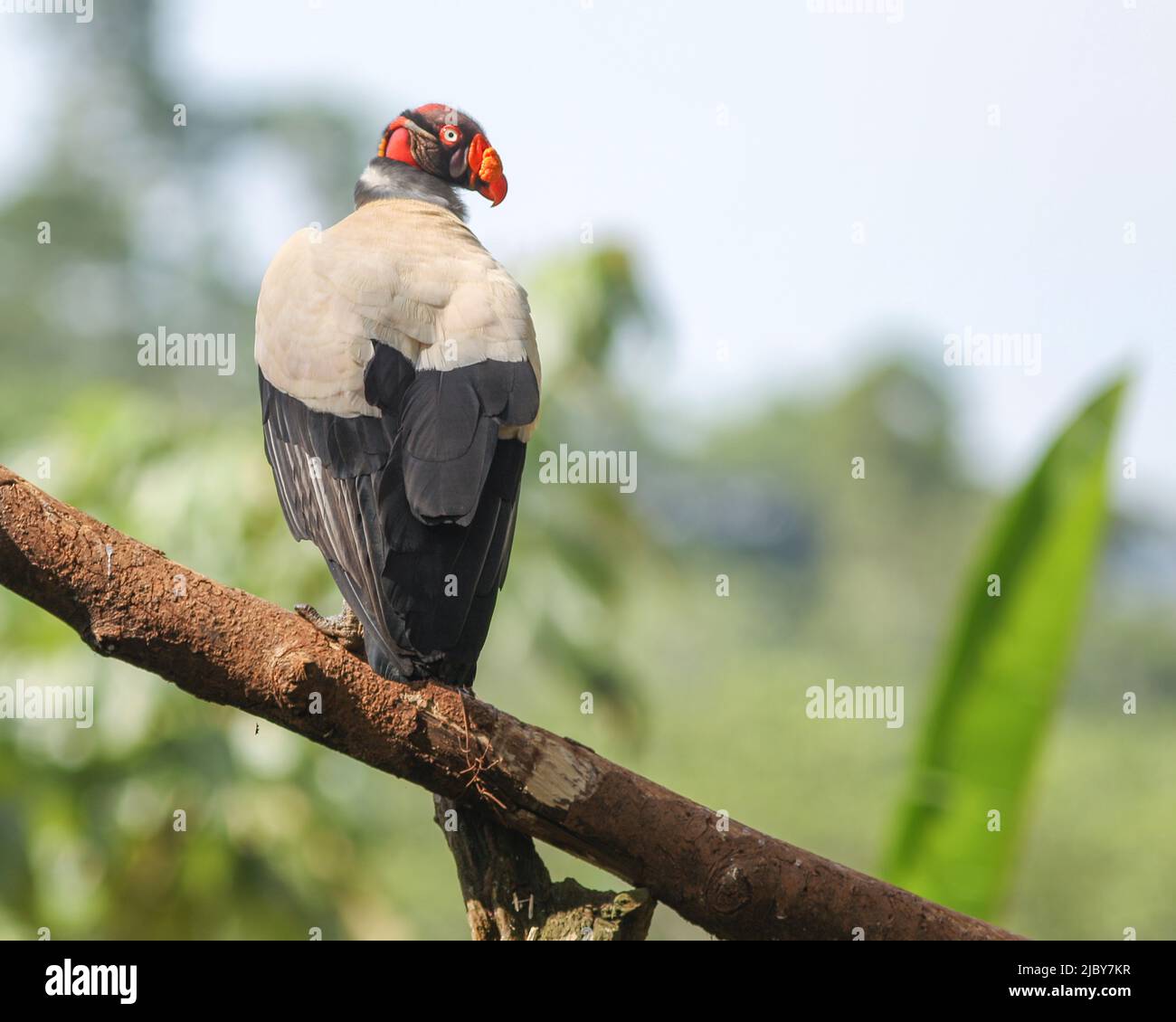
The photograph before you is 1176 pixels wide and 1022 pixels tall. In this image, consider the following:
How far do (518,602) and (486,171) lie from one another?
172cm

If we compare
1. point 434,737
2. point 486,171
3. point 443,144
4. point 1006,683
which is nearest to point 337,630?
point 434,737

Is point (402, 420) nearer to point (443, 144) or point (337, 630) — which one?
point (337, 630)

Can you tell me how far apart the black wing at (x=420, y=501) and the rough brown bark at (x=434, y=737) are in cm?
12

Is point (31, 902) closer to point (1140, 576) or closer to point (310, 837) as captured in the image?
point (310, 837)

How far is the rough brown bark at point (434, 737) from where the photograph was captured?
2.23 m

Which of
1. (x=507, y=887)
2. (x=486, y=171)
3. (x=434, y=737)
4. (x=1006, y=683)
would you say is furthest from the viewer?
(x=1006, y=683)

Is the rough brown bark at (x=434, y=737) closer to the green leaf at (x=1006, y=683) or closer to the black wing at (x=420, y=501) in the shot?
the black wing at (x=420, y=501)

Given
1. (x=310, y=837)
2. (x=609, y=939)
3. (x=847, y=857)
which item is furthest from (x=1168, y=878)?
(x=609, y=939)

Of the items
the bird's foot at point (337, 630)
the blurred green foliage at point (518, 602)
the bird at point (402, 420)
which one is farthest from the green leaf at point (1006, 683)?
the bird's foot at point (337, 630)

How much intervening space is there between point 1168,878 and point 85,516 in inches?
583

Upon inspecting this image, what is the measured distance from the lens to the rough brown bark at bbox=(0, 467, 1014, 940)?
2.23 m

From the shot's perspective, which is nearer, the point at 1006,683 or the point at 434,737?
the point at 434,737

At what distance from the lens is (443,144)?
9.87 ft
